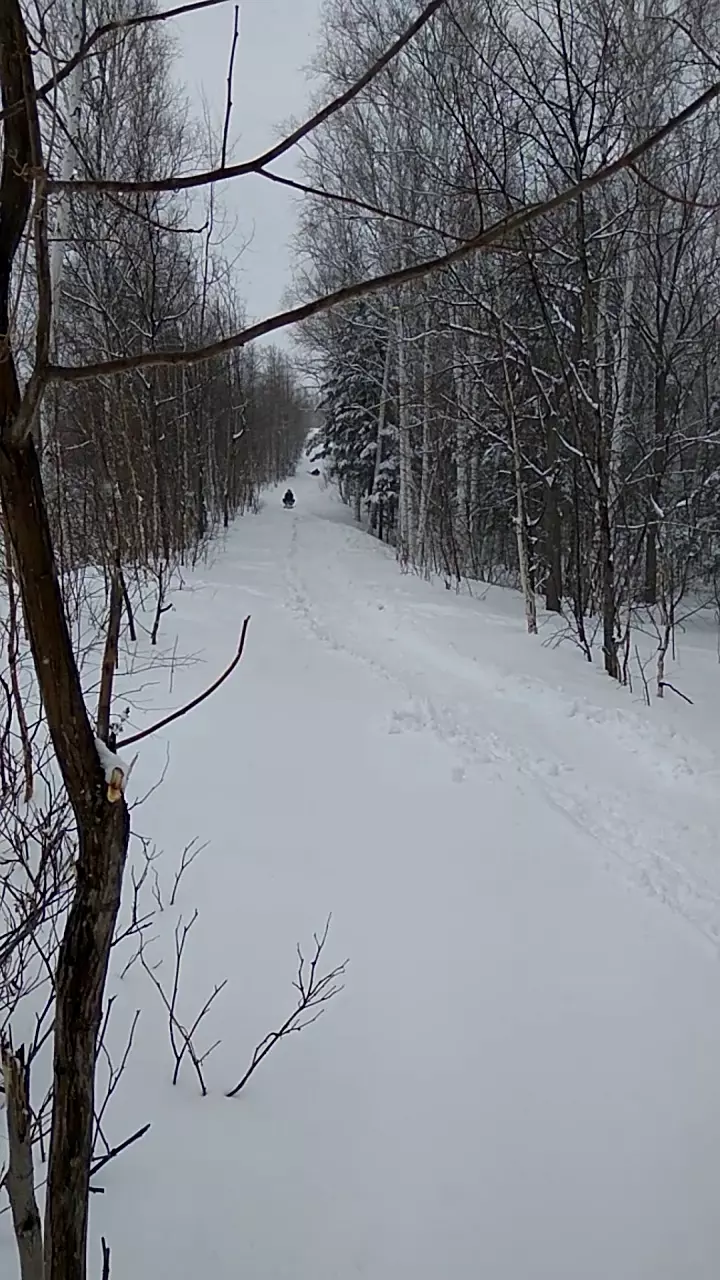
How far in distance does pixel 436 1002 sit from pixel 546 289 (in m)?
A: 8.52

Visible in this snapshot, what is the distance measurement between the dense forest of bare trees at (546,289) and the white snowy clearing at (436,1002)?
98.3 inches

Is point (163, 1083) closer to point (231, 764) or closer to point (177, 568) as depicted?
point (231, 764)

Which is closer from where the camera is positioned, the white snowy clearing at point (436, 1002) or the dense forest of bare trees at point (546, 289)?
the white snowy clearing at point (436, 1002)

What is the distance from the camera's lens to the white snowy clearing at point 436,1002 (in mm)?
1877

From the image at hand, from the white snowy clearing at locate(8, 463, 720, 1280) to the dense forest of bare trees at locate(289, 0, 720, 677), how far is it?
8.19 feet

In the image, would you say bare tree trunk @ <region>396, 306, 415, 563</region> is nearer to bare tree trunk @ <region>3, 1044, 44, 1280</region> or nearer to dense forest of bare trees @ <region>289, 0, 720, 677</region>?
dense forest of bare trees @ <region>289, 0, 720, 677</region>

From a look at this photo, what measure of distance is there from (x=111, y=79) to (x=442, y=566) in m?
8.43

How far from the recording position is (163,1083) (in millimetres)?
2234

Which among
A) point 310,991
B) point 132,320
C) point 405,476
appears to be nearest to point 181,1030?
point 310,991

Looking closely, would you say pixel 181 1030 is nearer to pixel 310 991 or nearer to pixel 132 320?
pixel 310 991

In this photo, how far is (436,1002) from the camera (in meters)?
2.64

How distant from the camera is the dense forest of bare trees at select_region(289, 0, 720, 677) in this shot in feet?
22.6

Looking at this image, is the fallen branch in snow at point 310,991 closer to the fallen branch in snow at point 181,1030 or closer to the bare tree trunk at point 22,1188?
the fallen branch in snow at point 181,1030

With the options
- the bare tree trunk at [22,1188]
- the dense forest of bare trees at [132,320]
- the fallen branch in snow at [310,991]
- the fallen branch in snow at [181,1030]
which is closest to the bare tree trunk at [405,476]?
the dense forest of bare trees at [132,320]
